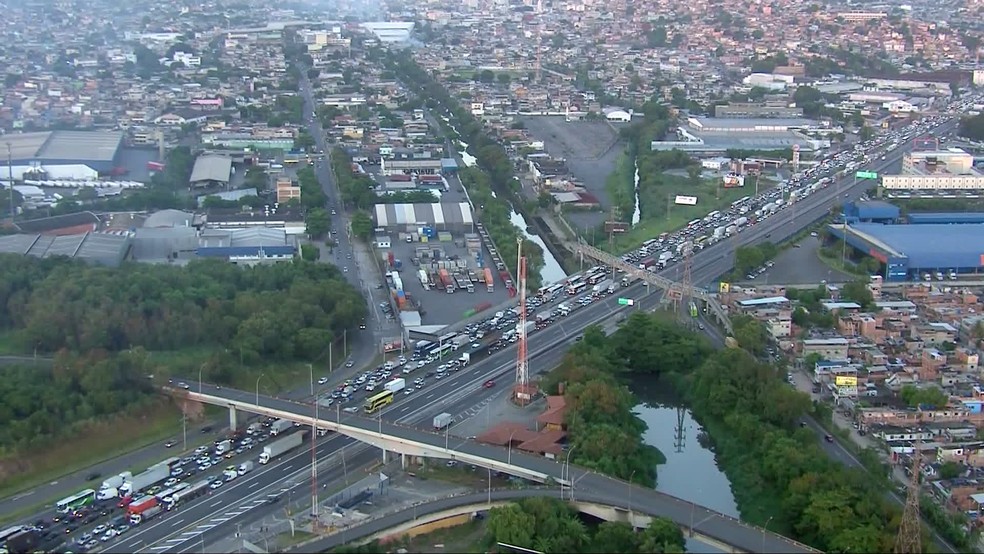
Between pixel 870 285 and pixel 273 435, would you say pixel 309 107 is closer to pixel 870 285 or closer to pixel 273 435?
pixel 870 285

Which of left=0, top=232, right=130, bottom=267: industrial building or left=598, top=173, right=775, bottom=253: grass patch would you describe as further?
left=598, top=173, right=775, bottom=253: grass patch

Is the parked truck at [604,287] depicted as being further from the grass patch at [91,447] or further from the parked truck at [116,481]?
the parked truck at [116,481]

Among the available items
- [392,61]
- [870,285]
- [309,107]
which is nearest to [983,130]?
[870,285]

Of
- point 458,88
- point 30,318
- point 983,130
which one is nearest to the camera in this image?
point 30,318

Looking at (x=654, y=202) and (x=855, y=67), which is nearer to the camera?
(x=654, y=202)

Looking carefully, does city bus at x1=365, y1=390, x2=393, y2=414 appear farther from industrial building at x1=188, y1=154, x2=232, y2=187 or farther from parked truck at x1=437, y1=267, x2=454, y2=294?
industrial building at x1=188, y1=154, x2=232, y2=187

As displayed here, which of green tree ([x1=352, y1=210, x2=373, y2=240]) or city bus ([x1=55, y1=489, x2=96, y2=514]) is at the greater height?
green tree ([x1=352, y1=210, x2=373, y2=240])

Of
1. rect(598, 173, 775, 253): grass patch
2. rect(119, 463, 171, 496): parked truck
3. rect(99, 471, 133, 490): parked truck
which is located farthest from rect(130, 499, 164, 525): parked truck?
rect(598, 173, 775, 253): grass patch
